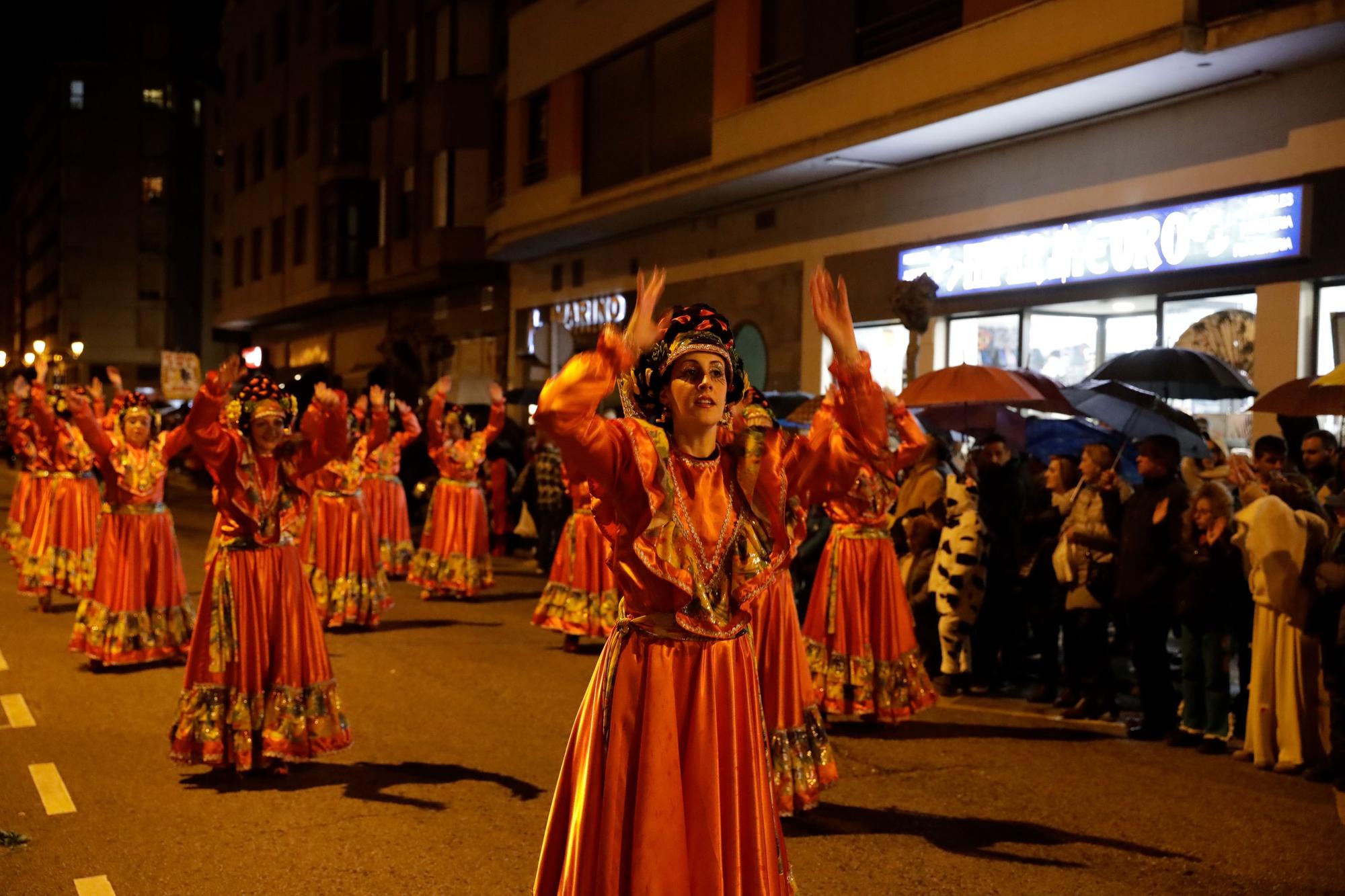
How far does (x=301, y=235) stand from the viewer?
41531 millimetres

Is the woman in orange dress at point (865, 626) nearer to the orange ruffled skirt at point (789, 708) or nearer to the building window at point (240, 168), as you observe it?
the orange ruffled skirt at point (789, 708)

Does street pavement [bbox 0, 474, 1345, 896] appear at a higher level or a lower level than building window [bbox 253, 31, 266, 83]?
lower

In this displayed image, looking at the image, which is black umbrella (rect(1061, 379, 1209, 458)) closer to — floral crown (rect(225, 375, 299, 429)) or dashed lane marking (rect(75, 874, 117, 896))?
floral crown (rect(225, 375, 299, 429))

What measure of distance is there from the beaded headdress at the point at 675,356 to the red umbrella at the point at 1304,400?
5797 mm

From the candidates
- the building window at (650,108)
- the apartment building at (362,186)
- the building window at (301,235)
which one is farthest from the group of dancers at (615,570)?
the building window at (301,235)

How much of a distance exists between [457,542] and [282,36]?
3213cm

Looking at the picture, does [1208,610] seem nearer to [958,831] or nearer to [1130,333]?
[958,831]

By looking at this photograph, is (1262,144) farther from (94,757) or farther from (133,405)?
(94,757)

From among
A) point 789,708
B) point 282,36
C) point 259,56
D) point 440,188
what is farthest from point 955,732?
point 259,56

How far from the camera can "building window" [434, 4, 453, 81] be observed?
31766 millimetres

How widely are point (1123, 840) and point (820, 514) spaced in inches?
Answer: 259

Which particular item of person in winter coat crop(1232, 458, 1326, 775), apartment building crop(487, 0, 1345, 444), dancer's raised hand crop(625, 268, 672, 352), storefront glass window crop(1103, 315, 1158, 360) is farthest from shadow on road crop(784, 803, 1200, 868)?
storefront glass window crop(1103, 315, 1158, 360)

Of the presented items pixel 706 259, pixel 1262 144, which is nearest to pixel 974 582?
pixel 1262 144

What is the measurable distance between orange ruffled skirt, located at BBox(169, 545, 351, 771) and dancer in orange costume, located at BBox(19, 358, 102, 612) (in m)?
7.78
